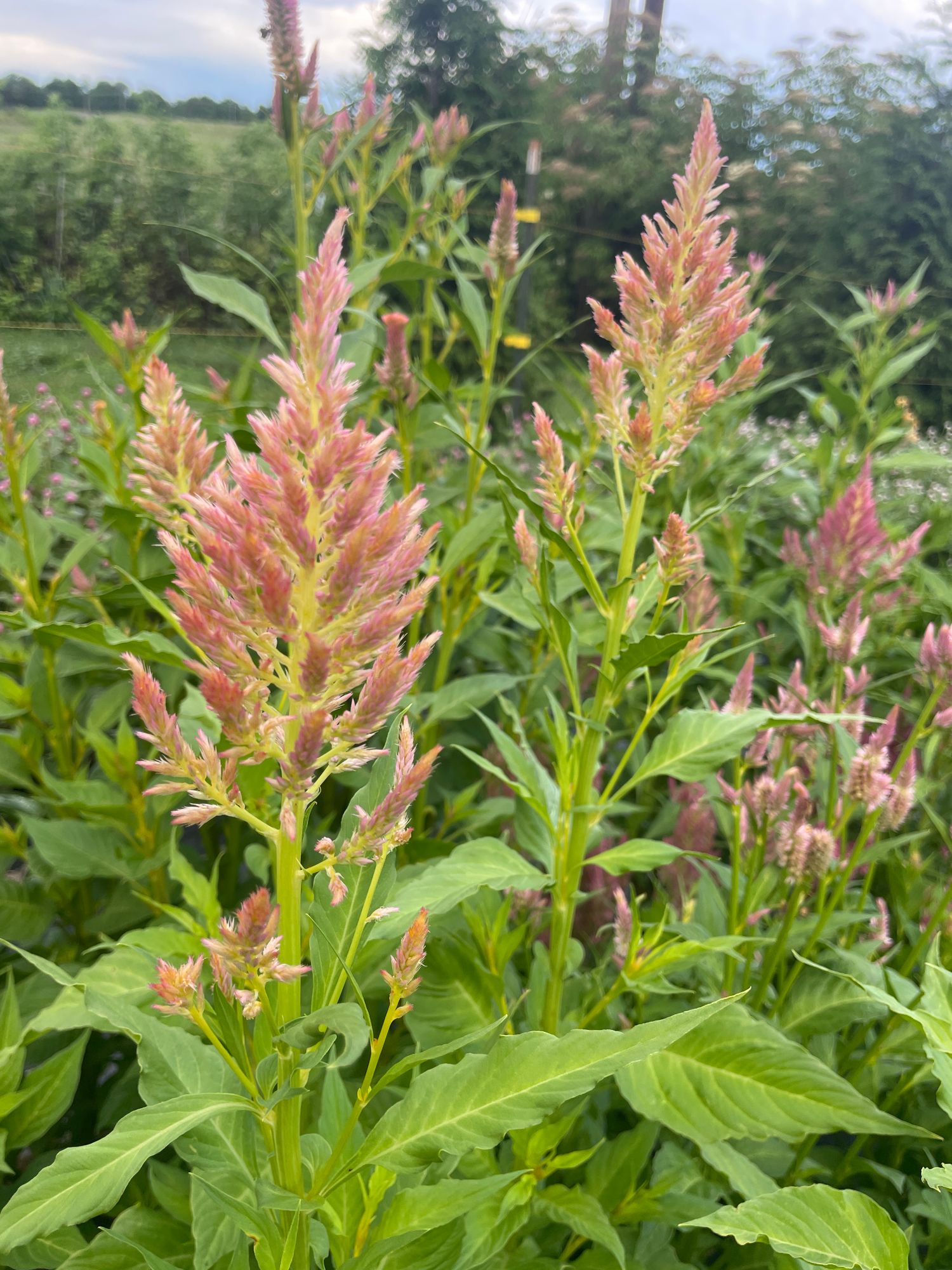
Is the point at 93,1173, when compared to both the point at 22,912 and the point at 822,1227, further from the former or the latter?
the point at 22,912

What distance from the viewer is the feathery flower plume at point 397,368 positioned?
1455 mm

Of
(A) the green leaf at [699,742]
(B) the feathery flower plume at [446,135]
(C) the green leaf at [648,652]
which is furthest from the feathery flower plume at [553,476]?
(B) the feathery flower plume at [446,135]

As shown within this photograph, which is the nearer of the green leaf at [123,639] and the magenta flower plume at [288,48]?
the green leaf at [123,639]

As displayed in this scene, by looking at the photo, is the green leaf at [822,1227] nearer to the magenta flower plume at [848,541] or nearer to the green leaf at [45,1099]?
the green leaf at [45,1099]

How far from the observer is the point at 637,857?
39.9 inches

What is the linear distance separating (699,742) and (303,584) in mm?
643

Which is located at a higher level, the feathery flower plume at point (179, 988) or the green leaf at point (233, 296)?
the green leaf at point (233, 296)

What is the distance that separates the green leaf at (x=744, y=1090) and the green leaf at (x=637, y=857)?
0.59 ft

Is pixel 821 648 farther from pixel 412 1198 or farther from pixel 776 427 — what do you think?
pixel 776 427

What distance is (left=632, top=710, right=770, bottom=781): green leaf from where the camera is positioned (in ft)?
3.22

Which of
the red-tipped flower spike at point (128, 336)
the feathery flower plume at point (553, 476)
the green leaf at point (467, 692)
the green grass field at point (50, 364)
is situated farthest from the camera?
the green grass field at point (50, 364)

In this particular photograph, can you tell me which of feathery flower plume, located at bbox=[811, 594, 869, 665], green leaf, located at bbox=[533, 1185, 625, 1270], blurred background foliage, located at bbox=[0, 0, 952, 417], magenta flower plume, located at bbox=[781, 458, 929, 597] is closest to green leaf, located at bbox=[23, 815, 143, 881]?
green leaf, located at bbox=[533, 1185, 625, 1270]

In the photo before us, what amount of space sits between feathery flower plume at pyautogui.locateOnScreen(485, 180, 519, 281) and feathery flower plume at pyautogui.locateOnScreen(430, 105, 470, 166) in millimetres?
533

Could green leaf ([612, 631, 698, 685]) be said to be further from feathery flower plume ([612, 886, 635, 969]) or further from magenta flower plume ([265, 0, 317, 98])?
magenta flower plume ([265, 0, 317, 98])
